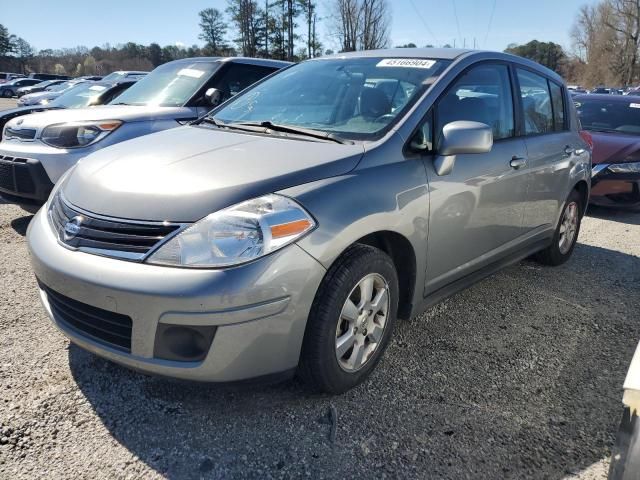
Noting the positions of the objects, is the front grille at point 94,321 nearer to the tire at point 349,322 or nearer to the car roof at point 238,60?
the tire at point 349,322

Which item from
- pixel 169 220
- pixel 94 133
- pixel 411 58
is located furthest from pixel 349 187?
pixel 94 133

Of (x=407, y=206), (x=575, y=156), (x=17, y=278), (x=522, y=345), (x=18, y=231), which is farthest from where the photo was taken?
(x=18, y=231)

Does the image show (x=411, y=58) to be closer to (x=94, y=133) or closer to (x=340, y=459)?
(x=340, y=459)

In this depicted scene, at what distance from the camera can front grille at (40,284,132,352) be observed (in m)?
2.06

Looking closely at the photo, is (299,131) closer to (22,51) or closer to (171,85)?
(171,85)

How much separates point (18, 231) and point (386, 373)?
13.4 feet

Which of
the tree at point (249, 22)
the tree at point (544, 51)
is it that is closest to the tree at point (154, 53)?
the tree at point (249, 22)

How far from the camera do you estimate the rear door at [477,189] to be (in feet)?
9.27

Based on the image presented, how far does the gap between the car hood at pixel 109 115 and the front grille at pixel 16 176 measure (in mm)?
408

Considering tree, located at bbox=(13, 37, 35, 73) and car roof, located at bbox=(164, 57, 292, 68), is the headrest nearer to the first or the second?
car roof, located at bbox=(164, 57, 292, 68)

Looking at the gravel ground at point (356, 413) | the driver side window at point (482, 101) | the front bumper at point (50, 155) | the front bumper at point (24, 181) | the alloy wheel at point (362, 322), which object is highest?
the driver side window at point (482, 101)

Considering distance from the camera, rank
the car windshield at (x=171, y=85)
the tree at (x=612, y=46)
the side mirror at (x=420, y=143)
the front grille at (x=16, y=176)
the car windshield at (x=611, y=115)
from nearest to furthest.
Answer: the side mirror at (x=420, y=143), the front grille at (x=16, y=176), the car windshield at (x=171, y=85), the car windshield at (x=611, y=115), the tree at (x=612, y=46)

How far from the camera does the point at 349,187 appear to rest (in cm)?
230

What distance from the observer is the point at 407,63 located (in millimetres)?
3107
